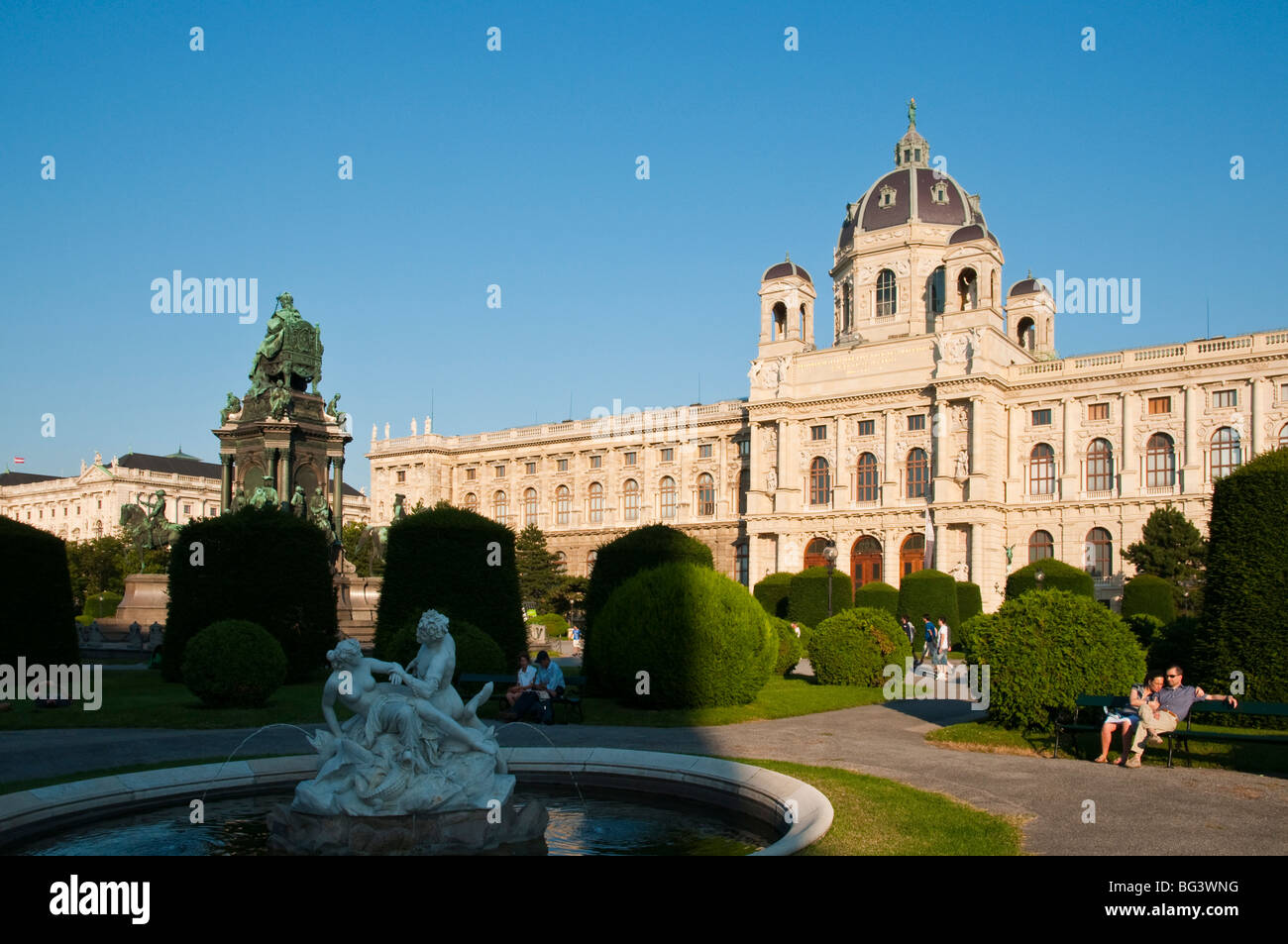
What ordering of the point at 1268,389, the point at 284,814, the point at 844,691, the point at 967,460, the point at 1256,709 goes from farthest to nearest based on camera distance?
the point at 967,460
the point at 1268,389
the point at 844,691
the point at 1256,709
the point at 284,814

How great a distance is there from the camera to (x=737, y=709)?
18703mm

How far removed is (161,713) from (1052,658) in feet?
43.9

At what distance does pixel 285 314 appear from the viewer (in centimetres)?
2712

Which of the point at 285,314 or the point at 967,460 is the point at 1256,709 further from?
the point at 967,460

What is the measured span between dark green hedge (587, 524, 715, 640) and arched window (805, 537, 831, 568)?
1498 inches

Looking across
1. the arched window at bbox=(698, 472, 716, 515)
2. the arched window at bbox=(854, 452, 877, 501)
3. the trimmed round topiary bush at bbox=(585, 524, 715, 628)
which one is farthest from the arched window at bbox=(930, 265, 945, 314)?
the trimmed round topiary bush at bbox=(585, 524, 715, 628)

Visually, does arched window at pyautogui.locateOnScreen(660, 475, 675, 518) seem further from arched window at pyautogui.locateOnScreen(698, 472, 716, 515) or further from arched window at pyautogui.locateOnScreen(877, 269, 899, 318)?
arched window at pyautogui.locateOnScreen(877, 269, 899, 318)

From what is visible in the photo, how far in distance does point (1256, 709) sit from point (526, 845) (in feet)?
30.8

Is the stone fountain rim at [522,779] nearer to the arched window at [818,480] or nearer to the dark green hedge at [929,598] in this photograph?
the dark green hedge at [929,598]

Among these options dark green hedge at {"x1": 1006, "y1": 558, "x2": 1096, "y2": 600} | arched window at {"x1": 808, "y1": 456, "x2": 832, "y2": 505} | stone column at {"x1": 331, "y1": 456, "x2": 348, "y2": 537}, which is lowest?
dark green hedge at {"x1": 1006, "y1": 558, "x2": 1096, "y2": 600}

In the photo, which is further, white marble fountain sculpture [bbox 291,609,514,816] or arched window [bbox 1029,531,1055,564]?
arched window [bbox 1029,531,1055,564]

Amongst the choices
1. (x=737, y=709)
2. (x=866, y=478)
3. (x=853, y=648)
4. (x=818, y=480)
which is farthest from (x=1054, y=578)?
(x=818, y=480)

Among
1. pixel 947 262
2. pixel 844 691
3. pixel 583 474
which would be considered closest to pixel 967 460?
pixel 947 262

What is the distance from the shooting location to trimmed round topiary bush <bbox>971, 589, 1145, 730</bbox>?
14727 mm
